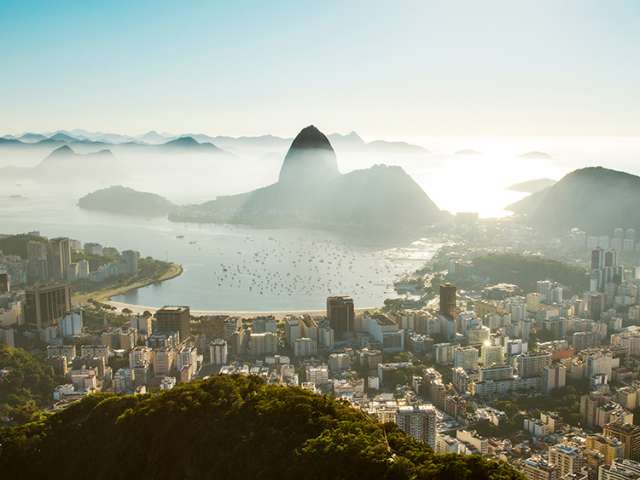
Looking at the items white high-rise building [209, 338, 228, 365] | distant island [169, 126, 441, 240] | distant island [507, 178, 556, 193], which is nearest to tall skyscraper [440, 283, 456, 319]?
white high-rise building [209, 338, 228, 365]

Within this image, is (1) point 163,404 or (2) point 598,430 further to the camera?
(2) point 598,430

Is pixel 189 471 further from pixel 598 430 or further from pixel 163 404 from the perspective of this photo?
pixel 598 430

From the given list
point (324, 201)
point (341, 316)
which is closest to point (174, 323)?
point (341, 316)

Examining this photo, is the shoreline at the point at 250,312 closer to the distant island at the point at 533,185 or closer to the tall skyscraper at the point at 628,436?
the tall skyscraper at the point at 628,436

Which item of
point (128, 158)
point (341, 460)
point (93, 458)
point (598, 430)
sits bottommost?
point (598, 430)

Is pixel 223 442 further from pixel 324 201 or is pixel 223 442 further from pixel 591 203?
pixel 324 201

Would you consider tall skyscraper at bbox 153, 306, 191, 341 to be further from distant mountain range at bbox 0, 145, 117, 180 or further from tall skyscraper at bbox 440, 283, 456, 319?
distant mountain range at bbox 0, 145, 117, 180

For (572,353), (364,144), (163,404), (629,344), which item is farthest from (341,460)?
(364,144)
